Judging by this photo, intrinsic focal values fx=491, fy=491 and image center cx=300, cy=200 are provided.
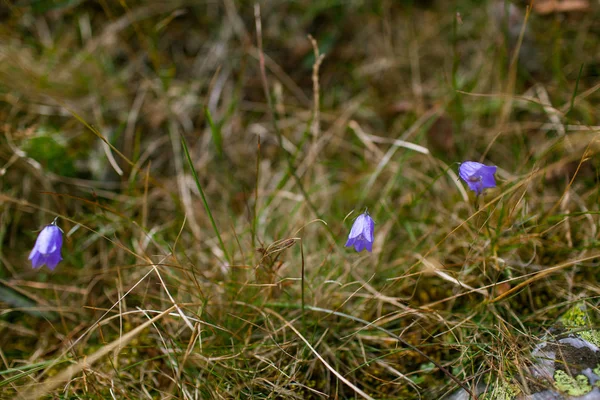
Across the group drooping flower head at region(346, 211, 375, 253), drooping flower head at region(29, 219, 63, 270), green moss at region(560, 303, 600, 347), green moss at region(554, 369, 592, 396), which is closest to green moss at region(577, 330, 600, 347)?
green moss at region(560, 303, 600, 347)

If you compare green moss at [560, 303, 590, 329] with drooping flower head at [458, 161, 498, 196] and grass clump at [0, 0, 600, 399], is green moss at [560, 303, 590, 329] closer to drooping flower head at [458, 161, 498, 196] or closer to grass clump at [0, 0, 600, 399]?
grass clump at [0, 0, 600, 399]

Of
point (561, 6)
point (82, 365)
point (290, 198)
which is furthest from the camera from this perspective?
point (561, 6)

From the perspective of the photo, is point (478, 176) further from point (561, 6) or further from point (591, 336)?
point (561, 6)

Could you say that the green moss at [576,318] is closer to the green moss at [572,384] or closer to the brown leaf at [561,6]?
the green moss at [572,384]

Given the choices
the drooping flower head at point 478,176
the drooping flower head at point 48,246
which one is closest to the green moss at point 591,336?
the drooping flower head at point 478,176

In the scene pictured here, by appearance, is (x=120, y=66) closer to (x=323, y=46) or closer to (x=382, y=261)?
(x=323, y=46)

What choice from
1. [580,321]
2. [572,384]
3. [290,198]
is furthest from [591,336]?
[290,198]
